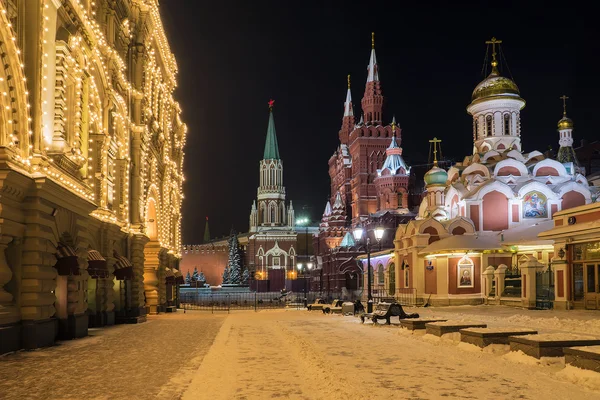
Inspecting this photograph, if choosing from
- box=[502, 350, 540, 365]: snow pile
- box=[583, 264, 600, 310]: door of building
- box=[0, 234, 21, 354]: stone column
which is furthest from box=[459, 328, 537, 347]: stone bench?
box=[583, 264, 600, 310]: door of building

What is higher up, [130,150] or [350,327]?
[130,150]

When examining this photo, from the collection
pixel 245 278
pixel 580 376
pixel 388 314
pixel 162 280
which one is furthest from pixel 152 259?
pixel 245 278

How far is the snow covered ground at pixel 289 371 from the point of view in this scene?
904cm

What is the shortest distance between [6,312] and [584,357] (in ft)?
35.6

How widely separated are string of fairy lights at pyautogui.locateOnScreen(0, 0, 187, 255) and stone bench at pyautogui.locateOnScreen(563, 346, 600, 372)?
35.3ft

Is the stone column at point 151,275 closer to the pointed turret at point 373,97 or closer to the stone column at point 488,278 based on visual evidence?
the stone column at point 488,278

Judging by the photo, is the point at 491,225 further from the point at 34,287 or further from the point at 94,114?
the point at 34,287

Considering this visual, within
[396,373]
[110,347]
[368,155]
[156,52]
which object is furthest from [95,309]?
[368,155]

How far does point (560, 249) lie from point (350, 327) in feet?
41.0

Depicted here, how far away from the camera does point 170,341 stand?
16.9 metres

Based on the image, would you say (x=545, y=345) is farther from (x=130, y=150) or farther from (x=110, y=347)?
(x=130, y=150)

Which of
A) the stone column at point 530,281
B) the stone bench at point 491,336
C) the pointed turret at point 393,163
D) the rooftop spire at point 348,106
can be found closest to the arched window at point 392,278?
the stone column at point 530,281

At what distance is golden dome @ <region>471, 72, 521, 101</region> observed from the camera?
49031mm

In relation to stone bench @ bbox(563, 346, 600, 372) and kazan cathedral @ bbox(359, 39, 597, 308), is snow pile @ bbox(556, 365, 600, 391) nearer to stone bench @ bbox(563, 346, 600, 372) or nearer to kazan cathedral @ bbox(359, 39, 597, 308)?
stone bench @ bbox(563, 346, 600, 372)
